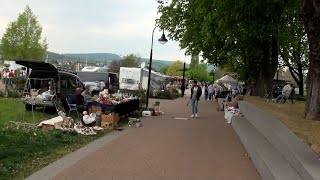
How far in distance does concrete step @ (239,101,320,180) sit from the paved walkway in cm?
75

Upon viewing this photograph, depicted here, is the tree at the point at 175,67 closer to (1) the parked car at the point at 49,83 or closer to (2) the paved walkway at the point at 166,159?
(1) the parked car at the point at 49,83

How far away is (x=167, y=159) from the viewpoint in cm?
1083

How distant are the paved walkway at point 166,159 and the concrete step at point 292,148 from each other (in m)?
0.75

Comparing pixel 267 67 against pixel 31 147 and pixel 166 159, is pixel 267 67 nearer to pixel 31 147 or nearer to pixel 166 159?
pixel 166 159

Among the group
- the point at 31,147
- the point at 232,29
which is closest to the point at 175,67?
the point at 232,29

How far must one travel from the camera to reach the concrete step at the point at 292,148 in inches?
282

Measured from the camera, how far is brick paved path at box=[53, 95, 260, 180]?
29.7 feet

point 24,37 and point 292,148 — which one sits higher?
point 24,37

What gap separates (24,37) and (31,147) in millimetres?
50017

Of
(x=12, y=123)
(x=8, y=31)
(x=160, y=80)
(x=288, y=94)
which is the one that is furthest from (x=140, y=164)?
(x=8, y=31)

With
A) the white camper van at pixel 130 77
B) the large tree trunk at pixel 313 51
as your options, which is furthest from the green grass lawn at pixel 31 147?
the white camper van at pixel 130 77

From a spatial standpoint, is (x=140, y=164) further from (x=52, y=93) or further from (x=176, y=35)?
(x=176, y=35)

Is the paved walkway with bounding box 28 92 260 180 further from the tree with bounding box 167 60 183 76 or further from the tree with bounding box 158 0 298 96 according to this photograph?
the tree with bounding box 167 60 183 76

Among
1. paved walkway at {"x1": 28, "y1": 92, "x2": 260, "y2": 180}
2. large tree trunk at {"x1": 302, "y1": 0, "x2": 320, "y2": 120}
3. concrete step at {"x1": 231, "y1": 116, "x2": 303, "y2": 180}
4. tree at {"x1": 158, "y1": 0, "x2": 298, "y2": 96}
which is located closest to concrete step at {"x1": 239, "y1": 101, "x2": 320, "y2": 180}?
concrete step at {"x1": 231, "y1": 116, "x2": 303, "y2": 180}
